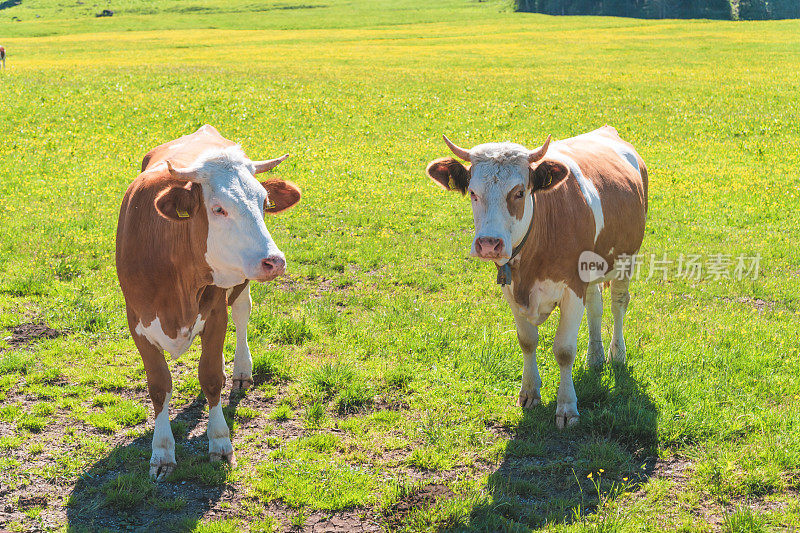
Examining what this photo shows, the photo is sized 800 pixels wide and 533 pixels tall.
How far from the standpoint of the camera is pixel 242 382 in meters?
7.68

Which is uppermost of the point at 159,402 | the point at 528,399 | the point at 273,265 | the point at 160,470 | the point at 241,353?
the point at 273,265

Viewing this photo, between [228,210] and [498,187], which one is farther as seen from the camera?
[498,187]

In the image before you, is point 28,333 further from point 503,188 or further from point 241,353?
point 503,188

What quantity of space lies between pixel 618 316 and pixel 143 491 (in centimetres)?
537

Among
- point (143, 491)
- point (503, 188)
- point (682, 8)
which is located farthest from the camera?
point (682, 8)

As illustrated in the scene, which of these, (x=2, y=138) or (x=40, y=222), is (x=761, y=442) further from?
(x=2, y=138)

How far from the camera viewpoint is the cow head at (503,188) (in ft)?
19.3

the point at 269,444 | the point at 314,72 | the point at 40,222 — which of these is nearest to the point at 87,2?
the point at 314,72

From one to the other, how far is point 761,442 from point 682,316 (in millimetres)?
3124

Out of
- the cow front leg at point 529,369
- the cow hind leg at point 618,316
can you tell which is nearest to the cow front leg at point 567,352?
the cow front leg at point 529,369

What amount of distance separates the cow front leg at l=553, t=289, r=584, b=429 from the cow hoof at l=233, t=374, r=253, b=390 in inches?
128

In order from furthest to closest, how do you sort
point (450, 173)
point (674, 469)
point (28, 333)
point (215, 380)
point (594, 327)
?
point (28, 333) → point (594, 327) → point (450, 173) → point (215, 380) → point (674, 469)

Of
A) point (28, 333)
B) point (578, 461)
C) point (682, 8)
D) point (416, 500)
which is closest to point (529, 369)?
point (578, 461)

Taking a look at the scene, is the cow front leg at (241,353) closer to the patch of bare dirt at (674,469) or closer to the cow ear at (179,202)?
the cow ear at (179,202)
